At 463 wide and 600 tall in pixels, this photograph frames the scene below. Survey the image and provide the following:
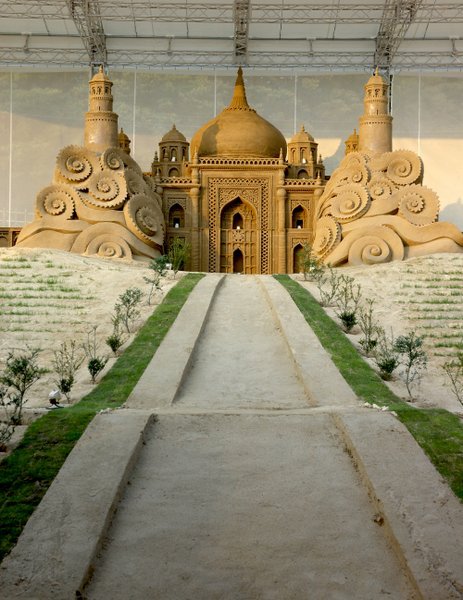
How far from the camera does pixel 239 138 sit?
26156 mm

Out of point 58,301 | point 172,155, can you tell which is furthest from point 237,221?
point 58,301

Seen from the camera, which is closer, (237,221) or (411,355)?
(411,355)

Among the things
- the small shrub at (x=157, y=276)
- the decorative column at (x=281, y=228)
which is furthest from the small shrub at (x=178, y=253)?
the decorative column at (x=281, y=228)

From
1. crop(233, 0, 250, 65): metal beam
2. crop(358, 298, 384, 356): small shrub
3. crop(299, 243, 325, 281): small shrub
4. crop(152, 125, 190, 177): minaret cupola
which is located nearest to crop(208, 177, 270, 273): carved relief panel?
crop(152, 125, 190, 177): minaret cupola

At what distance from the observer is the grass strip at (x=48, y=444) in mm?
6352

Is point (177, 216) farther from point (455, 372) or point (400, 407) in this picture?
point (400, 407)

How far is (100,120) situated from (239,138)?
4.30 metres

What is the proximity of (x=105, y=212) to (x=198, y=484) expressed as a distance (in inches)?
645

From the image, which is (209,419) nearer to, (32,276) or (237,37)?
(32,276)

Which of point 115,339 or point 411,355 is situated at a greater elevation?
point 115,339

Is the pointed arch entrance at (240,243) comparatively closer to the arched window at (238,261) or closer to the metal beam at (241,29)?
the arched window at (238,261)

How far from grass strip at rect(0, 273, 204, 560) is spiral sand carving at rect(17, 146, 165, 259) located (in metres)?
9.87

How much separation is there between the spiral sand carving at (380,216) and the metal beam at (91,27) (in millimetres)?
9491

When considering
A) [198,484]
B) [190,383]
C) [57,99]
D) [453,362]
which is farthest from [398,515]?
[57,99]
